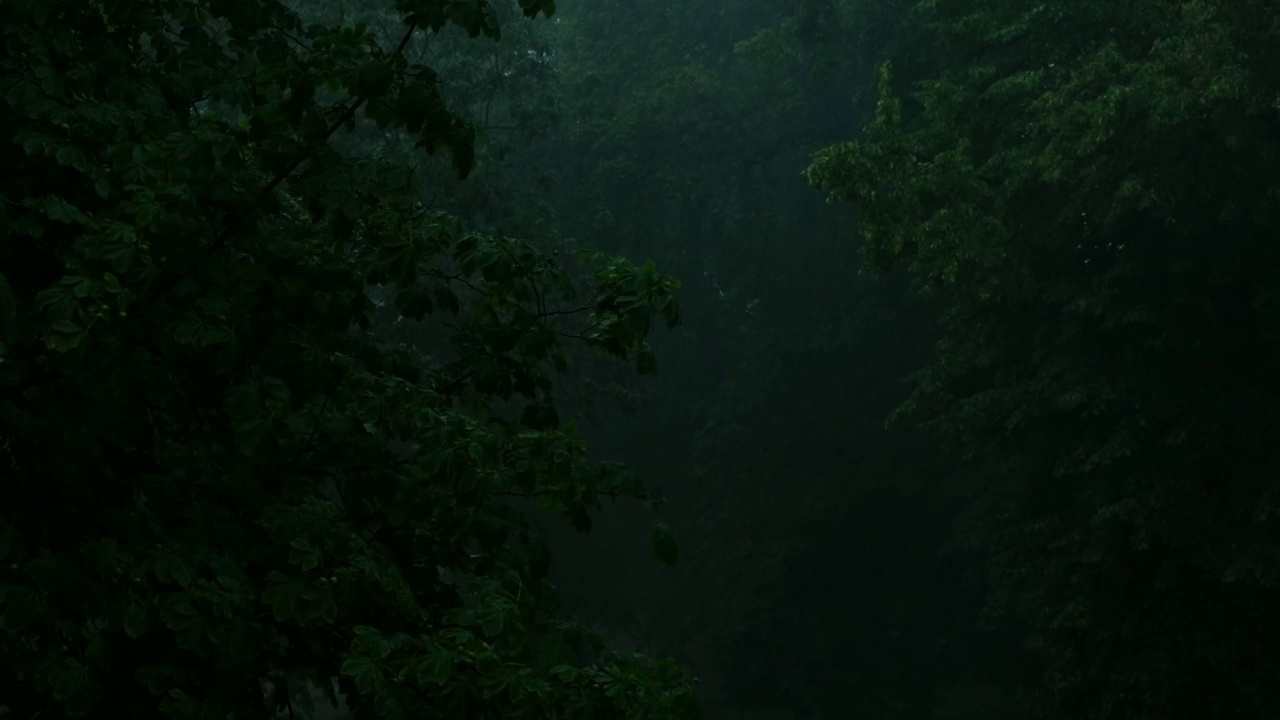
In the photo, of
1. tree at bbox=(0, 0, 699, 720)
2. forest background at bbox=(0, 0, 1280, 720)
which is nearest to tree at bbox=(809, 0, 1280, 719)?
forest background at bbox=(0, 0, 1280, 720)

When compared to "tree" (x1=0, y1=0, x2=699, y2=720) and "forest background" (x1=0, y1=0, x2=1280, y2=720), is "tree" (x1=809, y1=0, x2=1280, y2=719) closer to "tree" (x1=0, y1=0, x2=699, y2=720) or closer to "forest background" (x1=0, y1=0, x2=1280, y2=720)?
"forest background" (x1=0, y1=0, x2=1280, y2=720)

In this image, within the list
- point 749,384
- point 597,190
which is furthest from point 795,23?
point 749,384

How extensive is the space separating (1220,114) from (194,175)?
1244 cm

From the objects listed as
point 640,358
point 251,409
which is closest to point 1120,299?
point 640,358

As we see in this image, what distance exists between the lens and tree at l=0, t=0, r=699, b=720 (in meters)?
4.66

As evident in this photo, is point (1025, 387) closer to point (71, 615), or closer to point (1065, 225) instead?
point (1065, 225)

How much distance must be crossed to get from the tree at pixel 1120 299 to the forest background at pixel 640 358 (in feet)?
0.18

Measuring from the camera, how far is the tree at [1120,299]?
1583 cm

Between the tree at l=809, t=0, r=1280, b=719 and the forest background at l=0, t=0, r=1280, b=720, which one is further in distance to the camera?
the tree at l=809, t=0, r=1280, b=719

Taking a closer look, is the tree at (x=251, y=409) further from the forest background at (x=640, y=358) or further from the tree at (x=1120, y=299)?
the tree at (x=1120, y=299)

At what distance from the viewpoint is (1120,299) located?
17500 mm

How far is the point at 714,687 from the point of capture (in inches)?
1061

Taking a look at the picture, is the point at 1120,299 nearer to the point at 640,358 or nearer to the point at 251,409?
the point at 640,358

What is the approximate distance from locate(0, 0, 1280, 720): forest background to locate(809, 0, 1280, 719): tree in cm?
5
